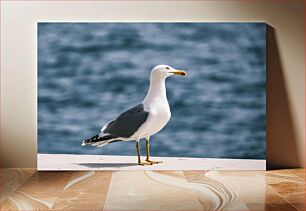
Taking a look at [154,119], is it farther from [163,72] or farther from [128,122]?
[163,72]

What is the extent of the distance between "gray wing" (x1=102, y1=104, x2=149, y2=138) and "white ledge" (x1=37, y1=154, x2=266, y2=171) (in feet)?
0.69

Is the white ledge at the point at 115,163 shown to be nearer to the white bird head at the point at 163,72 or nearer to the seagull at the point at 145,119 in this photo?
the seagull at the point at 145,119

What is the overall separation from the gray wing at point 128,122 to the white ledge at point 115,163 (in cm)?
21

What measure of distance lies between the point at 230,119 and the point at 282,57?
2.32ft

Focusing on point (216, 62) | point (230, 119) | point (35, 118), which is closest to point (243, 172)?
point (230, 119)

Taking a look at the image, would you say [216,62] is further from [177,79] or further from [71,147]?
[71,147]

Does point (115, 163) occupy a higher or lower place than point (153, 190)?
higher

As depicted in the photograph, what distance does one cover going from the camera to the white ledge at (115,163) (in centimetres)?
497

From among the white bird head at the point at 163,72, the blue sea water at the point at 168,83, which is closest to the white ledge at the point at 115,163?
the blue sea water at the point at 168,83

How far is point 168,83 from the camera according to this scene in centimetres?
504

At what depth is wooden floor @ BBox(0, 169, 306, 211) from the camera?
12.3ft

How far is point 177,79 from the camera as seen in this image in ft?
16.5

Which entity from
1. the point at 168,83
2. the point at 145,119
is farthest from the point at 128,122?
the point at 168,83

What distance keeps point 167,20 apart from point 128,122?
3.05 ft
